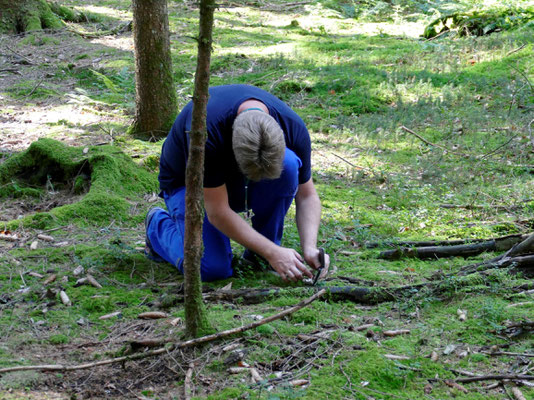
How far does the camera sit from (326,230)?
5.11m

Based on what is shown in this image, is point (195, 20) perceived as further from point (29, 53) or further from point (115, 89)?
point (115, 89)

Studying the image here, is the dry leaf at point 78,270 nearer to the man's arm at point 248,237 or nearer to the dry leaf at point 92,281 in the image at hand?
the dry leaf at point 92,281

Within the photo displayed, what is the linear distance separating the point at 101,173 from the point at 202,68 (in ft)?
11.5

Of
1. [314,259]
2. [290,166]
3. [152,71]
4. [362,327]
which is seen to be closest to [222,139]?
[290,166]

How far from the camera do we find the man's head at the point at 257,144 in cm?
317

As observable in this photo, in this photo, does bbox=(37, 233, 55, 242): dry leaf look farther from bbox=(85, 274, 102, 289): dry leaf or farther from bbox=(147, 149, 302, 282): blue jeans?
bbox=(147, 149, 302, 282): blue jeans

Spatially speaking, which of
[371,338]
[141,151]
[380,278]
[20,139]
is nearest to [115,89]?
[20,139]

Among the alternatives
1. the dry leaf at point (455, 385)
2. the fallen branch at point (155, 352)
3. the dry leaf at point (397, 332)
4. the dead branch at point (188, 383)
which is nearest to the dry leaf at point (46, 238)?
the fallen branch at point (155, 352)

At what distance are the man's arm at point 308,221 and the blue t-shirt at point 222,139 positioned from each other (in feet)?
0.37

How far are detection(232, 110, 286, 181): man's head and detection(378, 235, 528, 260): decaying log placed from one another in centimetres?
165

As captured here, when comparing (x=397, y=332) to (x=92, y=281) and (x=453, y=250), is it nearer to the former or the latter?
(x=453, y=250)

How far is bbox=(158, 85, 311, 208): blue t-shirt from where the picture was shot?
3502 mm

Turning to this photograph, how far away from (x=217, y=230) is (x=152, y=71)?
11.1 ft

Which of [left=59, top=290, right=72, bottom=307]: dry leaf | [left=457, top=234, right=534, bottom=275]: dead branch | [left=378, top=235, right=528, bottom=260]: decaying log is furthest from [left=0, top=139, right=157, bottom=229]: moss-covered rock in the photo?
[left=457, top=234, right=534, bottom=275]: dead branch
